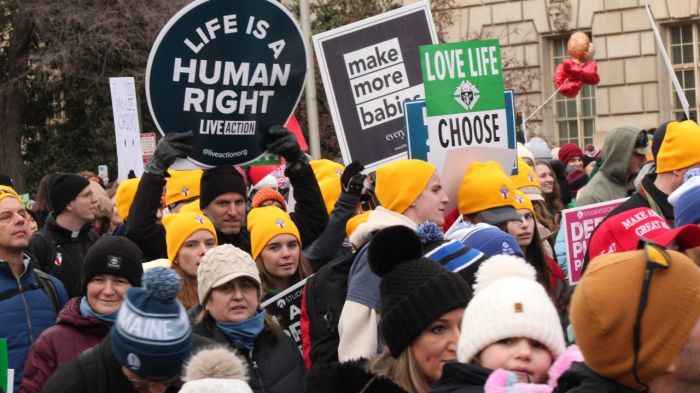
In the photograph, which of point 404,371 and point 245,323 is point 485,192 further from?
point 404,371

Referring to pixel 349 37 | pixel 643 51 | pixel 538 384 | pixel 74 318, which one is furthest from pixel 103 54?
pixel 538 384

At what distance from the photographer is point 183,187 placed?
893 centimetres

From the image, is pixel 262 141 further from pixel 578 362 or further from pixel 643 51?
pixel 643 51

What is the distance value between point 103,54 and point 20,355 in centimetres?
2151

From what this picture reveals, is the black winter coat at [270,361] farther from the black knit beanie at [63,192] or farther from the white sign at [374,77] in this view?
the black knit beanie at [63,192]

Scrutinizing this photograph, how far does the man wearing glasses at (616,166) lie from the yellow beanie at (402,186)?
2.71 meters

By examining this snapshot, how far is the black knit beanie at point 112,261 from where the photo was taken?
6.16m

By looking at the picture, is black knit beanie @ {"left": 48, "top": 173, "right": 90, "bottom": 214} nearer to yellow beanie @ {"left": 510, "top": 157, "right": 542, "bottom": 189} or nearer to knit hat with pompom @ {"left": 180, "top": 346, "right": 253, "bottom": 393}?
yellow beanie @ {"left": 510, "top": 157, "right": 542, "bottom": 189}

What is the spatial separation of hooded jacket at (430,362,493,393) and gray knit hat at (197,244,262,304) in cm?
219

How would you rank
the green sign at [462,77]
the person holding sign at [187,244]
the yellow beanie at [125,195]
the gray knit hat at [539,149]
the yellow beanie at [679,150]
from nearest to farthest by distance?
the yellow beanie at [679,150] → the person holding sign at [187,244] → the green sign at [462,77] → the yellow beanie at [125,195] → the gray knit hat at [539,149]

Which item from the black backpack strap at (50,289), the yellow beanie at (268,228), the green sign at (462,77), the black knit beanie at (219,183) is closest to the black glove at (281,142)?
the black knit beanie at (219,183)

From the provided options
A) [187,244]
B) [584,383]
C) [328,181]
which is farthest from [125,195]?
[584,383]

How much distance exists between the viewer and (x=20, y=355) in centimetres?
684

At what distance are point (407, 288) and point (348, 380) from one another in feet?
1.21
